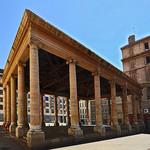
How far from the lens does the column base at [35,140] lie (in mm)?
12172

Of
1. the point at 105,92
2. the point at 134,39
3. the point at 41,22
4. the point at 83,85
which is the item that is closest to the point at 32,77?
the point at 41,22

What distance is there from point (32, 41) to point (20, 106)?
7657 mm

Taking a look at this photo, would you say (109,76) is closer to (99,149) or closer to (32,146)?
(99,149)

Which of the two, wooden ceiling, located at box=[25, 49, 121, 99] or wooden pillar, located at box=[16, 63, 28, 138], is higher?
wooden ceiling, located at box=[25, 49, 121, 99]

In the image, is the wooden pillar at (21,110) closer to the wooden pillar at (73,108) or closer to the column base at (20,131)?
the column base at (20,131)

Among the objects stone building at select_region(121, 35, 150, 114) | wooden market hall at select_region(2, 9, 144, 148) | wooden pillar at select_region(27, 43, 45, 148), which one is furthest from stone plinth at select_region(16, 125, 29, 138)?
stone building at select_region(121, 35, 150, 114)

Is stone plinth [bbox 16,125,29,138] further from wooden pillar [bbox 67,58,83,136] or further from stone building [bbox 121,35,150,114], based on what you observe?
Result: stone building [bbox 121,35,150,114]

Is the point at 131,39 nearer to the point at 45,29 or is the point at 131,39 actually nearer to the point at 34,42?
the point at 45,29

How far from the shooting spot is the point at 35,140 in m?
12.4

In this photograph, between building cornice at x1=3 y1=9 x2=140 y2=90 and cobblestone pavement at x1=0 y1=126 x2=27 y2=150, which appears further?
building cornice at x1=3 y1=9 x2=140 y2=90

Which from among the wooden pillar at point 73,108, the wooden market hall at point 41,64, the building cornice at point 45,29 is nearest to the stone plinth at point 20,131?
the wooden market hall at point 41,64

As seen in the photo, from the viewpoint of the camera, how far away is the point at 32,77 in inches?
550

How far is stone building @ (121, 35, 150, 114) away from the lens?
4338 centimetres

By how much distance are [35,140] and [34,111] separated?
2222mm
